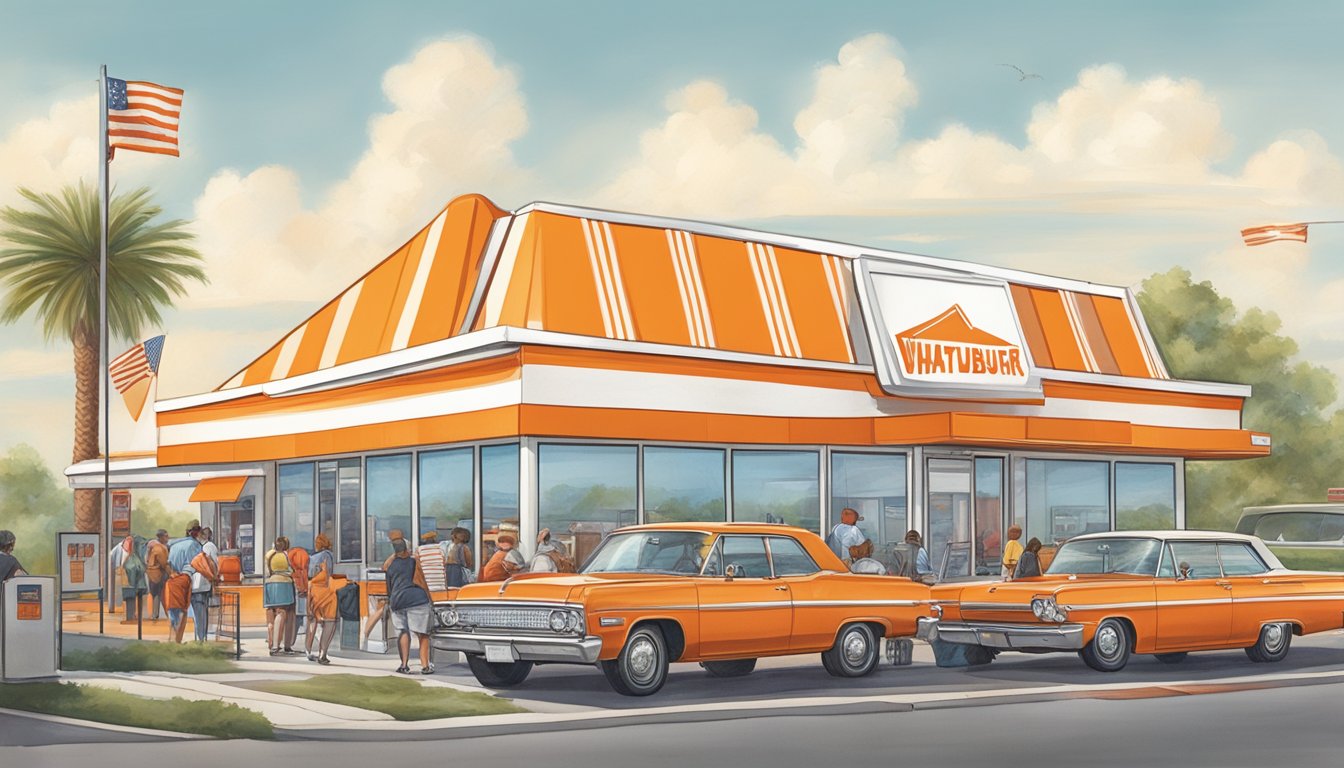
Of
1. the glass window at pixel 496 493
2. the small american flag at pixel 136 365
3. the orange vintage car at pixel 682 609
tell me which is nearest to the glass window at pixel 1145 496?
the glass window at pixel 496 493

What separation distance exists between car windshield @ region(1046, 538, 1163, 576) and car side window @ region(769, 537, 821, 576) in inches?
140

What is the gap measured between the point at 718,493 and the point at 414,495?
494 centimetres

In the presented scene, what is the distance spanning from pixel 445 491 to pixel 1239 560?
11958 mm

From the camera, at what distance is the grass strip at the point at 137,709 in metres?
14.0

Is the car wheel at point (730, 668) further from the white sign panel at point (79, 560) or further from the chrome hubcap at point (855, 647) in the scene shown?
the white sign panel at point (79, 560)

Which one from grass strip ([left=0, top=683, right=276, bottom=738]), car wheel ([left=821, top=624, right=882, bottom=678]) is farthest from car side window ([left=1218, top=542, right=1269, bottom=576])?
grass strip ([left=0, top=683, right=276, bottom=738])

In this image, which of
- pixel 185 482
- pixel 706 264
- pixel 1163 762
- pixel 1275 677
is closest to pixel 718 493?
pixel 706 264

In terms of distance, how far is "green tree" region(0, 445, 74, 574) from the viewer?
11944 cm

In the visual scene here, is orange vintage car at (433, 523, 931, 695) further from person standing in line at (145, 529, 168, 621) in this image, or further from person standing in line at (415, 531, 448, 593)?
person standing in line at (145, 529, 168, 621)

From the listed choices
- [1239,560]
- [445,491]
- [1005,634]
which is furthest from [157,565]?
[1239,560]

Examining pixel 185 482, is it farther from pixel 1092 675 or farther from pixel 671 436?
pixel 1092 675

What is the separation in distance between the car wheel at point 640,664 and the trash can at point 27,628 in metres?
6.62

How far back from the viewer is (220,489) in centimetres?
3167

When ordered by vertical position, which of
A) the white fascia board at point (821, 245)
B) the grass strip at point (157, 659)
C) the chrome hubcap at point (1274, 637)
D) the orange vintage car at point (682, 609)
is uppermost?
the white fascia board at point (821, 245)
